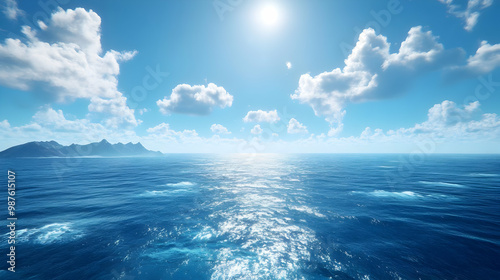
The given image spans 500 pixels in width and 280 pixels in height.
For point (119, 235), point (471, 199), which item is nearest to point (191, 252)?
point (119, 235)

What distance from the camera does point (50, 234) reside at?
54.0 feet

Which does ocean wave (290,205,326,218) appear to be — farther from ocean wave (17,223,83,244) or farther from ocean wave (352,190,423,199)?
ocean wave (17,223,83,244)

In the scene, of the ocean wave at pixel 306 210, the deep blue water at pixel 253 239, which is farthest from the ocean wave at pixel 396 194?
the ocean wave at pixel 306 210

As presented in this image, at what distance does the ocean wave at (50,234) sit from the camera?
15606 mm

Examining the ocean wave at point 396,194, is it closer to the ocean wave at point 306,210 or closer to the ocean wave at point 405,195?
the ocean wave at point 405,195

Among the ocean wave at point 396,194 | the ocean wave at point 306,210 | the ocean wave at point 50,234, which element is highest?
the ocean wave at point 50,234

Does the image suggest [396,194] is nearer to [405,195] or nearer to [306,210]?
[405,195]

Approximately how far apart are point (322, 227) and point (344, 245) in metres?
3.51

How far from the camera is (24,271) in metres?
11.8

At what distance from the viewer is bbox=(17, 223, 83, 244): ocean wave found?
15.6m

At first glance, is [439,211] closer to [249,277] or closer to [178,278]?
[249,277]

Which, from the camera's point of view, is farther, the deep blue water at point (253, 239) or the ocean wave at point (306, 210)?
the ocean wave at point (306, 210)

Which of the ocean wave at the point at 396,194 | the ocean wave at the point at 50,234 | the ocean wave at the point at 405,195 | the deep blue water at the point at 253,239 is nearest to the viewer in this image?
the deep blue water at the point at 253,239

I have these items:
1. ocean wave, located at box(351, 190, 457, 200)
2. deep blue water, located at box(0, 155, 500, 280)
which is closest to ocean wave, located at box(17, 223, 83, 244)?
deep blue water, located at box(0, 155, 500, 280)
